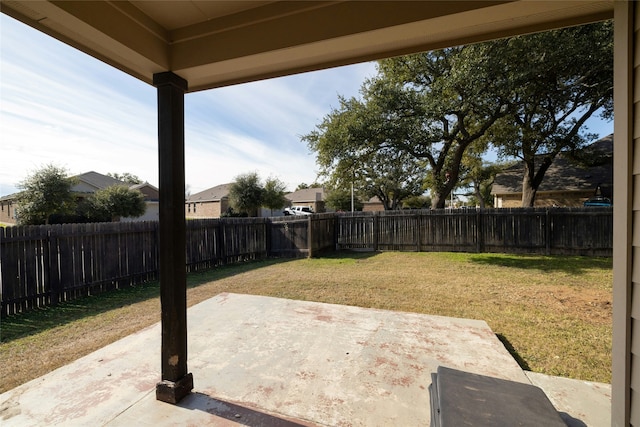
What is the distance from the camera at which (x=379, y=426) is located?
183 cm

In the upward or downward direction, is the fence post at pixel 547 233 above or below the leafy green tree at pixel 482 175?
below

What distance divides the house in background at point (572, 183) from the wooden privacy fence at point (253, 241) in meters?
6.30

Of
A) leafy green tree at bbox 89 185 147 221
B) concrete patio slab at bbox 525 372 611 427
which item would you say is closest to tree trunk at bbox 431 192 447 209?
concrete patio slab at bbox 525 372 611 427

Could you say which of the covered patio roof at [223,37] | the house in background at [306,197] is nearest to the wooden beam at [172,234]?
the covered patio roof at [223,37]

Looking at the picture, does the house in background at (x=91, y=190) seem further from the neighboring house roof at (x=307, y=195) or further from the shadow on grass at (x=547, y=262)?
the shadow on grass at (x=547, y=262)

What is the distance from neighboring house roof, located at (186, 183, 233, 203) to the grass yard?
25437 millimetres

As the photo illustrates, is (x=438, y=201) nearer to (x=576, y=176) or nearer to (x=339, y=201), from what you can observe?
(x=576, y=176)

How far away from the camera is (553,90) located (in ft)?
30.3

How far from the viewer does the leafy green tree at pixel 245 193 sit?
20.0m

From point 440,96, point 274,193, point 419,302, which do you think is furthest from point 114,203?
point 419,302

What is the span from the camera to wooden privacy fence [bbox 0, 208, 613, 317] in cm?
439

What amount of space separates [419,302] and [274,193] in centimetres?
1872

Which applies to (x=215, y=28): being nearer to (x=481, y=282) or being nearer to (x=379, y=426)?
(x=379, y=426)

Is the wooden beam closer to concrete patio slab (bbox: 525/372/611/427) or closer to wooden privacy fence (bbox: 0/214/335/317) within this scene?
concrete patio slab (bbox: 525/372/611/427)
